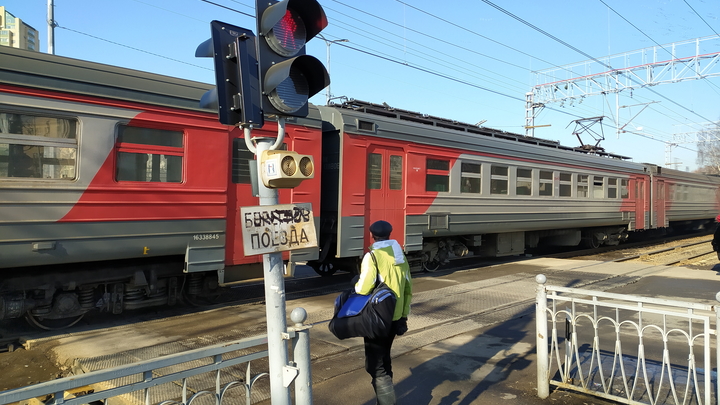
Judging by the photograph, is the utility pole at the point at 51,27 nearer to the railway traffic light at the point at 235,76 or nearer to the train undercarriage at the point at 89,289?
the train undercarriage at the point at 89,289

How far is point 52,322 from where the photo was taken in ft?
Result: 21.7

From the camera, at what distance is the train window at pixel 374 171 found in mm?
9664

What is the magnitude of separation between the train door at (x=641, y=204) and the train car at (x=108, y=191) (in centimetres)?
1672

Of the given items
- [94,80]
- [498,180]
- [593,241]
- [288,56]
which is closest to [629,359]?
[288,56]

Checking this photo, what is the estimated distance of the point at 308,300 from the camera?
340 inches

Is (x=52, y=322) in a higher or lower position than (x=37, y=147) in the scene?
lower

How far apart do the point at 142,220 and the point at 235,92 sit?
420 centimetres

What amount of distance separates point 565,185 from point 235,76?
46.0 ft

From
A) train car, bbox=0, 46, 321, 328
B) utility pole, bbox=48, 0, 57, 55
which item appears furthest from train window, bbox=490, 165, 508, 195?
utility pole, bbox=48, 0, 57, 55

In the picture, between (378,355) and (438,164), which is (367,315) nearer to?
(378,355)

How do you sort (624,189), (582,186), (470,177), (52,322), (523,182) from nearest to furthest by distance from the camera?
(52,322)
(470,177)
(523,182)
(582,186)
(624,189)

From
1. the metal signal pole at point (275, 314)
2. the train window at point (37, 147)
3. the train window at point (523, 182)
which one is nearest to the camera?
the metal signal pole at point (275, 314)

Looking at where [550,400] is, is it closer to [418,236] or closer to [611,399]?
[611,399]

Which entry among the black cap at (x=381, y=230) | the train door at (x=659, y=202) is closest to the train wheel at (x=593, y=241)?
the train door at (x=659, y=202)
